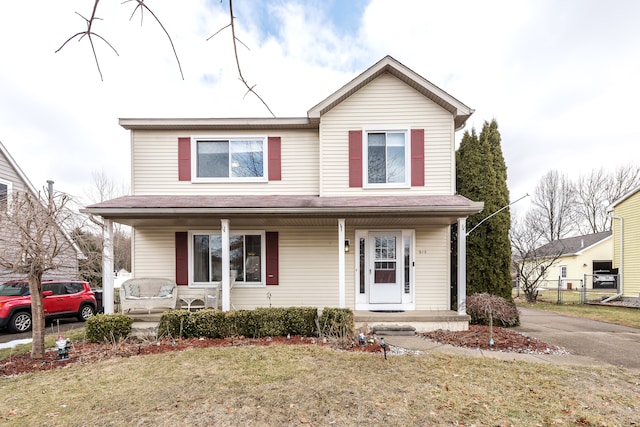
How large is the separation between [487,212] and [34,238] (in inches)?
408

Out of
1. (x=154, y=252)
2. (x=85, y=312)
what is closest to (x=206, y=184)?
(x=154, y=252)

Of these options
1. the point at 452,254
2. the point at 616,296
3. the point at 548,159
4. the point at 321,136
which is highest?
the point at 548,159

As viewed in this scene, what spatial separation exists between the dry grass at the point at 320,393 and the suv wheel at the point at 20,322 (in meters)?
5.04

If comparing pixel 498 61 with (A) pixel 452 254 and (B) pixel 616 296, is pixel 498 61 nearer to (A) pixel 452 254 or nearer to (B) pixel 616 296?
(A) pixel 452 254

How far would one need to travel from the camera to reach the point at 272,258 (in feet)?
27.0

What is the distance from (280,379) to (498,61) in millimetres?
13180

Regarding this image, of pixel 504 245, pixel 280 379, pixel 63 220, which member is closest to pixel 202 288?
pixel 63 220

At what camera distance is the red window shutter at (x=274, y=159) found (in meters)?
8.44

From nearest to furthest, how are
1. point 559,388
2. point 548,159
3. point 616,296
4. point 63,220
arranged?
point 559,388, point 63,220, point 616,296, point 548,159

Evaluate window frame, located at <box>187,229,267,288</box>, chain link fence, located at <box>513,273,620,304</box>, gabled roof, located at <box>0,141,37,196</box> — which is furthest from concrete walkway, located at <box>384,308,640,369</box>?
gabled roof, located at <box>0,141,37,196</box>

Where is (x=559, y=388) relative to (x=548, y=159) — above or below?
below

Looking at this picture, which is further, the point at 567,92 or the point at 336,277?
the point at 567,92

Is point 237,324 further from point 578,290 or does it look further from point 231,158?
point 578,290

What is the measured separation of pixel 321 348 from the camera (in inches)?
221
